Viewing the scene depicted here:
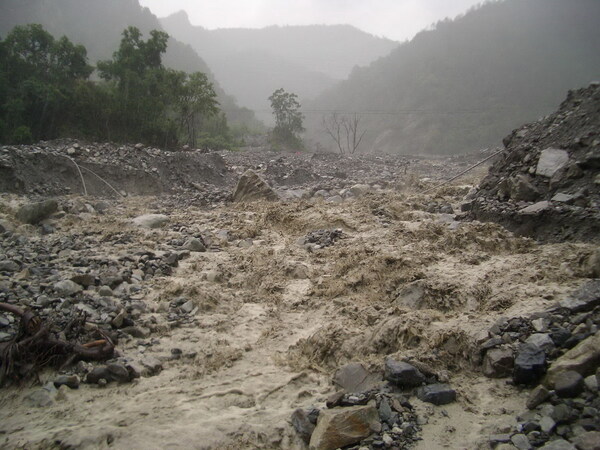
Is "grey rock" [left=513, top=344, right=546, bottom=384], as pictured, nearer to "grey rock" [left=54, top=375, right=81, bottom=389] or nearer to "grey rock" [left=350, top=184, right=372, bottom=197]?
"grey rock" [left=54, top=375, right=81, bottom=389]

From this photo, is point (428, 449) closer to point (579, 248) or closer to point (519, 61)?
point (579, 248)

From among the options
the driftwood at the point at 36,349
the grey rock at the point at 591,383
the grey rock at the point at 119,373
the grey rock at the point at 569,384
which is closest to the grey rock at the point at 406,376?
the grey rock at the point at 569,384

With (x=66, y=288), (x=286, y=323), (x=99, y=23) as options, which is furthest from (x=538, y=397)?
(x=99, y=23)

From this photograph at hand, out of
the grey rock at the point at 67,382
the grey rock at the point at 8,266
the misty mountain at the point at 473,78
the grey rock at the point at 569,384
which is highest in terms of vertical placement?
the misty mountain at the point at 473,78

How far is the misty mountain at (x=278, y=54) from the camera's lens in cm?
8769

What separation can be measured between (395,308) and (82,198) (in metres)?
8.09

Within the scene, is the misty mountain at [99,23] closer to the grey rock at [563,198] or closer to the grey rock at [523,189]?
the grey rock at [523,189]

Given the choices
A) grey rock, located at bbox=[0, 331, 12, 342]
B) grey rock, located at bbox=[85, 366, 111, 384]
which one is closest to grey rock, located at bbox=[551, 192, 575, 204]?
grey rock, located at bbox=[85, 366, 111, 384]

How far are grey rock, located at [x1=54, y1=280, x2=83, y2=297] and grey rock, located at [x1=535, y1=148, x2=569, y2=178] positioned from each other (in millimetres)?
6205

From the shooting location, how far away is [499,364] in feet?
8.79

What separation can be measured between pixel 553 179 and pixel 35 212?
8373 millimetres

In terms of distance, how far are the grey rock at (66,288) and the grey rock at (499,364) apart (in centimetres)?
383

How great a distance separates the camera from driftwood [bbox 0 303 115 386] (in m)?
2.98

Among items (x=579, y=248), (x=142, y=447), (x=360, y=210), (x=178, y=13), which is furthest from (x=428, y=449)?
(x=178, y=13)
